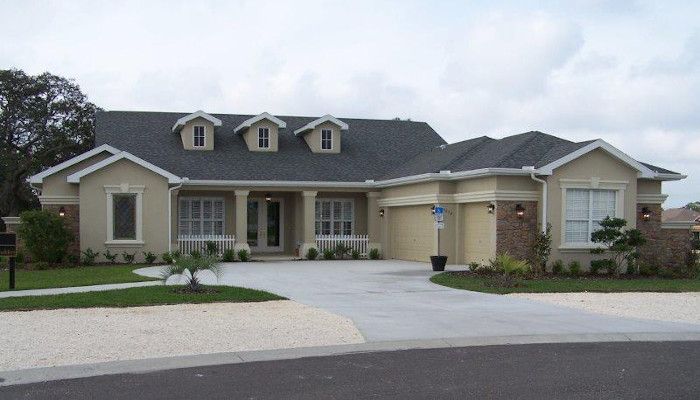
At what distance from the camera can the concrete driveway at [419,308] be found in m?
12.0

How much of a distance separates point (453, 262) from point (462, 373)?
55.0 ft

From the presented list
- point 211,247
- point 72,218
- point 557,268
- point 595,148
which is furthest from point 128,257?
point 595,148

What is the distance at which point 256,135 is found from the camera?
3130 centimetres

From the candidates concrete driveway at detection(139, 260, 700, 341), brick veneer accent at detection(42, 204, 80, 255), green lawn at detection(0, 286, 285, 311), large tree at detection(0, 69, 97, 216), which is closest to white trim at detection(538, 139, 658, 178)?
concrete driveway at detection(139, 260, 700, 341)

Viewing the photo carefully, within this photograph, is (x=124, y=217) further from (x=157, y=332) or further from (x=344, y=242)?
(x=157, y=332)

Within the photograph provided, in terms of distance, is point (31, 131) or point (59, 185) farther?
point (31, 131)

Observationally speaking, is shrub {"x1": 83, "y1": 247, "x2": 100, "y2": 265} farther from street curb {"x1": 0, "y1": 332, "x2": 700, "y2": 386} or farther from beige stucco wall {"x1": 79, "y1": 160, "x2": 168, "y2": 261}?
street curb {"x1": 0, "y1": 332, "x2": 700, "y2": 386}

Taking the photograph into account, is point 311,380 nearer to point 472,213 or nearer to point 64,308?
point 64,308

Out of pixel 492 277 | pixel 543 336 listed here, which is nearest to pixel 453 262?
pixel 492 277

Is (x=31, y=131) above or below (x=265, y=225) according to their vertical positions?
above

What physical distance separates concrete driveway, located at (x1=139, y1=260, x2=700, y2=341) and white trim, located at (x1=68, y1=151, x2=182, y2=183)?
4936mm

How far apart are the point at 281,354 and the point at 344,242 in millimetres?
19594

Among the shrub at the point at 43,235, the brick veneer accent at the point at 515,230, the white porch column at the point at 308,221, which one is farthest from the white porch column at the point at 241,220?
the brick veneer accent at the point at 515,230

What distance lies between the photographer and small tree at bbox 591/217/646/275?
22359mm
